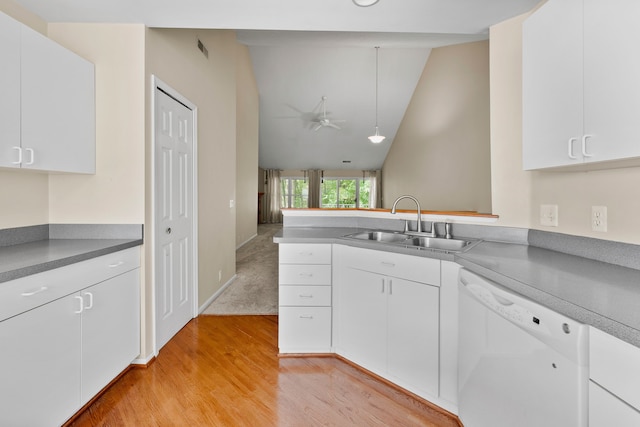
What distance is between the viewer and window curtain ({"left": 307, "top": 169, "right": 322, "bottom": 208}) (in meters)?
Result: 11.8

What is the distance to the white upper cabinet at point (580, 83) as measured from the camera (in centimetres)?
106

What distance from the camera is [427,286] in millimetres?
1723

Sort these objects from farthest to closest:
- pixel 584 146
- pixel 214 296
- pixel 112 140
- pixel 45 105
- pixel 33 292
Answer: pixel 214 296 < pixel 112 140 < pixel 45 105 < pixel 33 292 < pixel 584 146

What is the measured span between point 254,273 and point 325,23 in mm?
3414

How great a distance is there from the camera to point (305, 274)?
2232 mm

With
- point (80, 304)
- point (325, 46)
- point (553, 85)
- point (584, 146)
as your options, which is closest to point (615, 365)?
point (584, 146)

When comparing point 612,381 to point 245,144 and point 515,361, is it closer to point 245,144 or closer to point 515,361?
point 515,361

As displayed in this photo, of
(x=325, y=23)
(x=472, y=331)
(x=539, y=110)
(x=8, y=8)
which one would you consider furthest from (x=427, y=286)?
(x=8, y=8)

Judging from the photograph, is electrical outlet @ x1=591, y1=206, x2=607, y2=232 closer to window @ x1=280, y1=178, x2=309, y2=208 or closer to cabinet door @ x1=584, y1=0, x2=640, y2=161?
cabinet door @ x1=584, y1=0, x2=640, y2=161

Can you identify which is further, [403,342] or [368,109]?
[368,109]

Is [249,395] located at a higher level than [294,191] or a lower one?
lower

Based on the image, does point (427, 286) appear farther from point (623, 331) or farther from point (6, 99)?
point (6, 99)

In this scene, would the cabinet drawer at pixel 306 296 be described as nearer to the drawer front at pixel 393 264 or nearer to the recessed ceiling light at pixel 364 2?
the drawer front at pixel 393 264

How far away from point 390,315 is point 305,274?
67 cm
